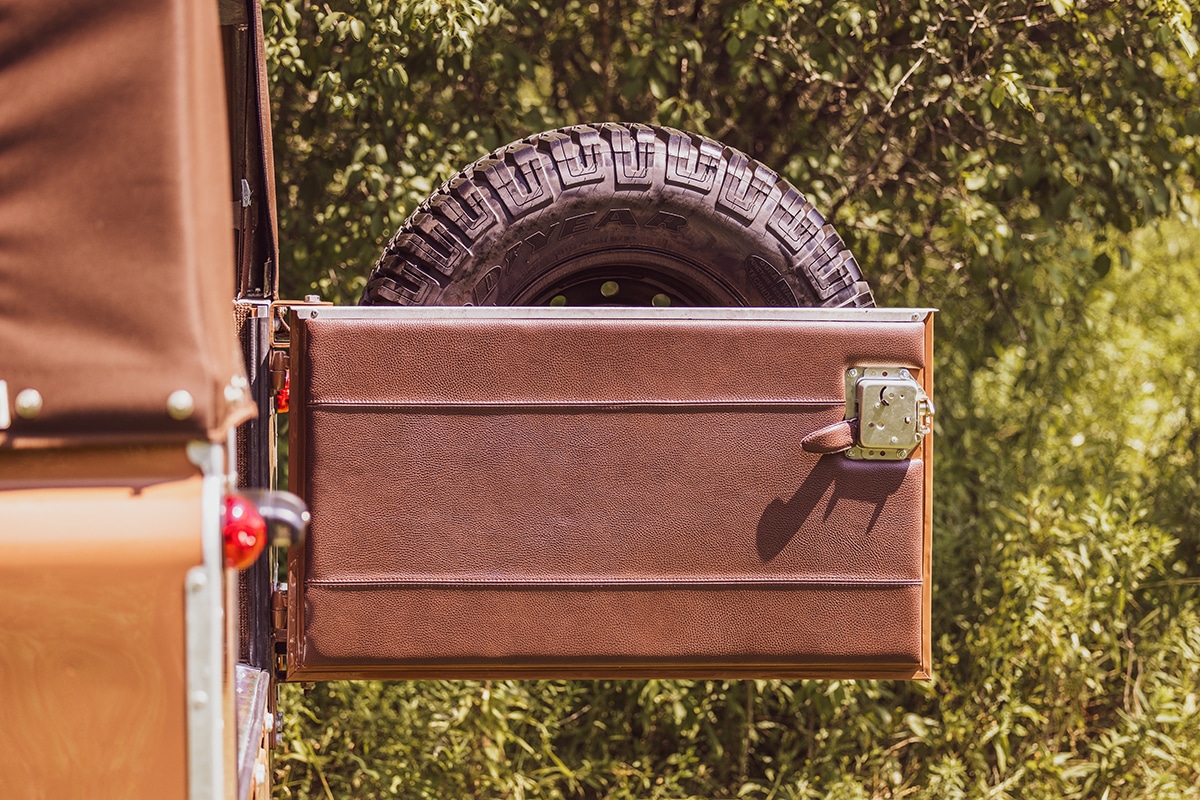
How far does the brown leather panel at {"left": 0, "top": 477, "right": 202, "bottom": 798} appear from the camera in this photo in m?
1.28

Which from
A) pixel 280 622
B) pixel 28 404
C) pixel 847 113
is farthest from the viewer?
pixel 847 113

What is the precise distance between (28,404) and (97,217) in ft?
0.73

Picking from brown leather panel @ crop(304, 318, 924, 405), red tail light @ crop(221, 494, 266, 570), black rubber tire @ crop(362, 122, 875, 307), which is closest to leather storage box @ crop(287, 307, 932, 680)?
brown leather panel @ crop(304, 318, 924, 405)

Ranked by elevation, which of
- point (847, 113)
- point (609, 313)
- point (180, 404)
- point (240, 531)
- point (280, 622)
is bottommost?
point (280, 622)

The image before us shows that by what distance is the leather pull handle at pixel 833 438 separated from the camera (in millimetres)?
1938

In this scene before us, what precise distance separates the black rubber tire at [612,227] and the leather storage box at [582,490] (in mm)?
324

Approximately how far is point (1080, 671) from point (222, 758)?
2.80 meters

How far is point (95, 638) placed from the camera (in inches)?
51.4

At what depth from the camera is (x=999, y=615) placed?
3.56 meters

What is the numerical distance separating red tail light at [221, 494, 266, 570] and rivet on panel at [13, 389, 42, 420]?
0.23 m

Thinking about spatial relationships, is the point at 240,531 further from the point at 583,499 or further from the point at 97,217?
the point at 583,499

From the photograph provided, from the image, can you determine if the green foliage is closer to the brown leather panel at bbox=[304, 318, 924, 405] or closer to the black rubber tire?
the black rubber tire

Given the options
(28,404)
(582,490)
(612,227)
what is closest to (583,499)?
(582,490)

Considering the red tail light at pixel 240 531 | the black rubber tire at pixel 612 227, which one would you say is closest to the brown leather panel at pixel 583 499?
the black rubber tire at pixel 612 227
